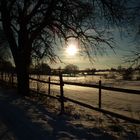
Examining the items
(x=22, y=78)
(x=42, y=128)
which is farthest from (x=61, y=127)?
(x=22, y=78)

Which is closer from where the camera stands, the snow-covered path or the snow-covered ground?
the snow-covered path

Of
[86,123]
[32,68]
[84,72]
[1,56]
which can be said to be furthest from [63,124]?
[84,72]

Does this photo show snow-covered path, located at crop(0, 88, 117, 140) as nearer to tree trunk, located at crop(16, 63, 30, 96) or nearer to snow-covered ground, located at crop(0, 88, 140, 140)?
snow-covered ground, located at crop(0, 88, 140, 140)

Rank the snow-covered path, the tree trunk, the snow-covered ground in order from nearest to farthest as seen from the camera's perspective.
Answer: the snow-covered path
the snow-covered ground
the tree trunk

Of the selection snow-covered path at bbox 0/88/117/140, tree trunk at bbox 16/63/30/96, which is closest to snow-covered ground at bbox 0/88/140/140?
snow-covered path at bbox 0/88/117/140

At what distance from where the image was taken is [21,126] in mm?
10773

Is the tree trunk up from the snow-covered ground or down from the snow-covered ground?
up

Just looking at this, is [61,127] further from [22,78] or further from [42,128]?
[22,78]

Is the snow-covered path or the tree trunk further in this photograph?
the tree trunk

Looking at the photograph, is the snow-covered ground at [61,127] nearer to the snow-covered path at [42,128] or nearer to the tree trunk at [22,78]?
the snow-covered path at [42,128]

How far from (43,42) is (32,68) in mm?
5702

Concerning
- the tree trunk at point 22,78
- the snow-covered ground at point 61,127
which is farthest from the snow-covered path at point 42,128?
the tree trunk at point 22,78

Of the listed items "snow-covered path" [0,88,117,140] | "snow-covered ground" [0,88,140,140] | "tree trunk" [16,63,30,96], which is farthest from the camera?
"tree trunk" [16,63,30,96]

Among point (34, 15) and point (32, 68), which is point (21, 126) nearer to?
point (34, 15)
